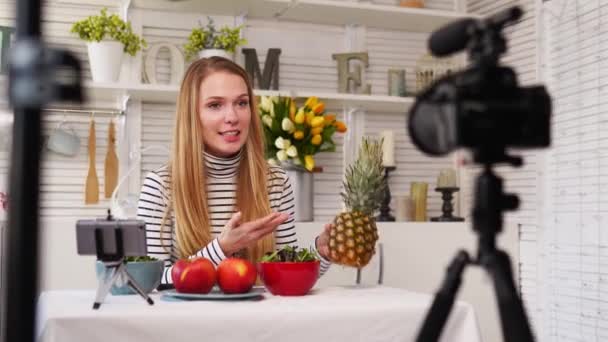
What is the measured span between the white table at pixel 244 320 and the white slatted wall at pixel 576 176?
168cm

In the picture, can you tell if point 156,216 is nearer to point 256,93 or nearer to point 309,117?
point 309,117

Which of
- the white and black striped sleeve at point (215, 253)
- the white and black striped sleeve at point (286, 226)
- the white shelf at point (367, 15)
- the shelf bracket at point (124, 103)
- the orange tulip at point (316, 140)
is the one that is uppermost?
the white shelf at point (367, 15)

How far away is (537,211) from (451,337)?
198cm

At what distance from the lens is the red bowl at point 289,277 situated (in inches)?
72.2

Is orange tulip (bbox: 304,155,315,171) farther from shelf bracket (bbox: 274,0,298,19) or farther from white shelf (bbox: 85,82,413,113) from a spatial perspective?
shelf bracket (bbox: 274,0,298,19)

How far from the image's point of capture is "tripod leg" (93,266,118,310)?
1597mm

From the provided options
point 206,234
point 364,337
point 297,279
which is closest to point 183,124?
point 206,234

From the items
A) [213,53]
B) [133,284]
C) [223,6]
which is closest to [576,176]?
[213,53]

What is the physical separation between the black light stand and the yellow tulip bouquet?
8.66ft

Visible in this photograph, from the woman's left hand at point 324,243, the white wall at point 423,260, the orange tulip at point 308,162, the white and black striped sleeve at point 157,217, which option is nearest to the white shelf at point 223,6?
the orange tulip at point 308,162

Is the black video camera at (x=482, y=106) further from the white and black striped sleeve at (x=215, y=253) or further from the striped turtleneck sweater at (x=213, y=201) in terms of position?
the striped turtleneck sweater at (x=213, y=201)

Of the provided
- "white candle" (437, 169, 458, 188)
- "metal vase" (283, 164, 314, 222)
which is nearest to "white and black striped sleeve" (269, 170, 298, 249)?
"metal vase" (283, 164, 314, 222)

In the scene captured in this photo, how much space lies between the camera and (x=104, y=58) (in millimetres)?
3389

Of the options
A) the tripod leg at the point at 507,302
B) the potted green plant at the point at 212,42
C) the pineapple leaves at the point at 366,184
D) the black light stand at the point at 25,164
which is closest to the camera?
the black light stand at the point at 25,164
